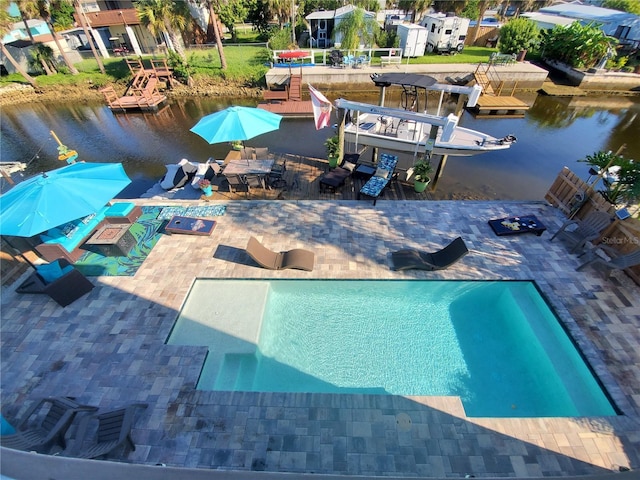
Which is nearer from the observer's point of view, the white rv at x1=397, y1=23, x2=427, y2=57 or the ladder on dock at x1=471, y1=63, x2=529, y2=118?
the ladder on dock at x1=471, y1=63, x2=529, y2=118

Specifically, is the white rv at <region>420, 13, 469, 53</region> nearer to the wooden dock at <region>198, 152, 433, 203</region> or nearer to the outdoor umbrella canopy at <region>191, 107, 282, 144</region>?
the wooden dock at <region>198, 152, 433, 203</region>

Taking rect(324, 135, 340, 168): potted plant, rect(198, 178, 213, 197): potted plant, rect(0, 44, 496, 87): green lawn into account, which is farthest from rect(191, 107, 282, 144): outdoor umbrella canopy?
rect(0, 44, 496, 87): green lawn

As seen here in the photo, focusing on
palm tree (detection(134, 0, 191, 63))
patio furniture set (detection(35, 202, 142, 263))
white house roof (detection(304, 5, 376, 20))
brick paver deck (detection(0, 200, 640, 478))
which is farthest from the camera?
white house roof (detection(304, 5, 376, 20))

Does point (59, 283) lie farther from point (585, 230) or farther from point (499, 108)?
point (499, 108)

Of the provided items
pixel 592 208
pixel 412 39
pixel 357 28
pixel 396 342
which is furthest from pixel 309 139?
pixel 412 39

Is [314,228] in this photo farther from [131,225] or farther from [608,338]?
[608,338]

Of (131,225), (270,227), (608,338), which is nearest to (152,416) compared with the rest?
(270,227)
